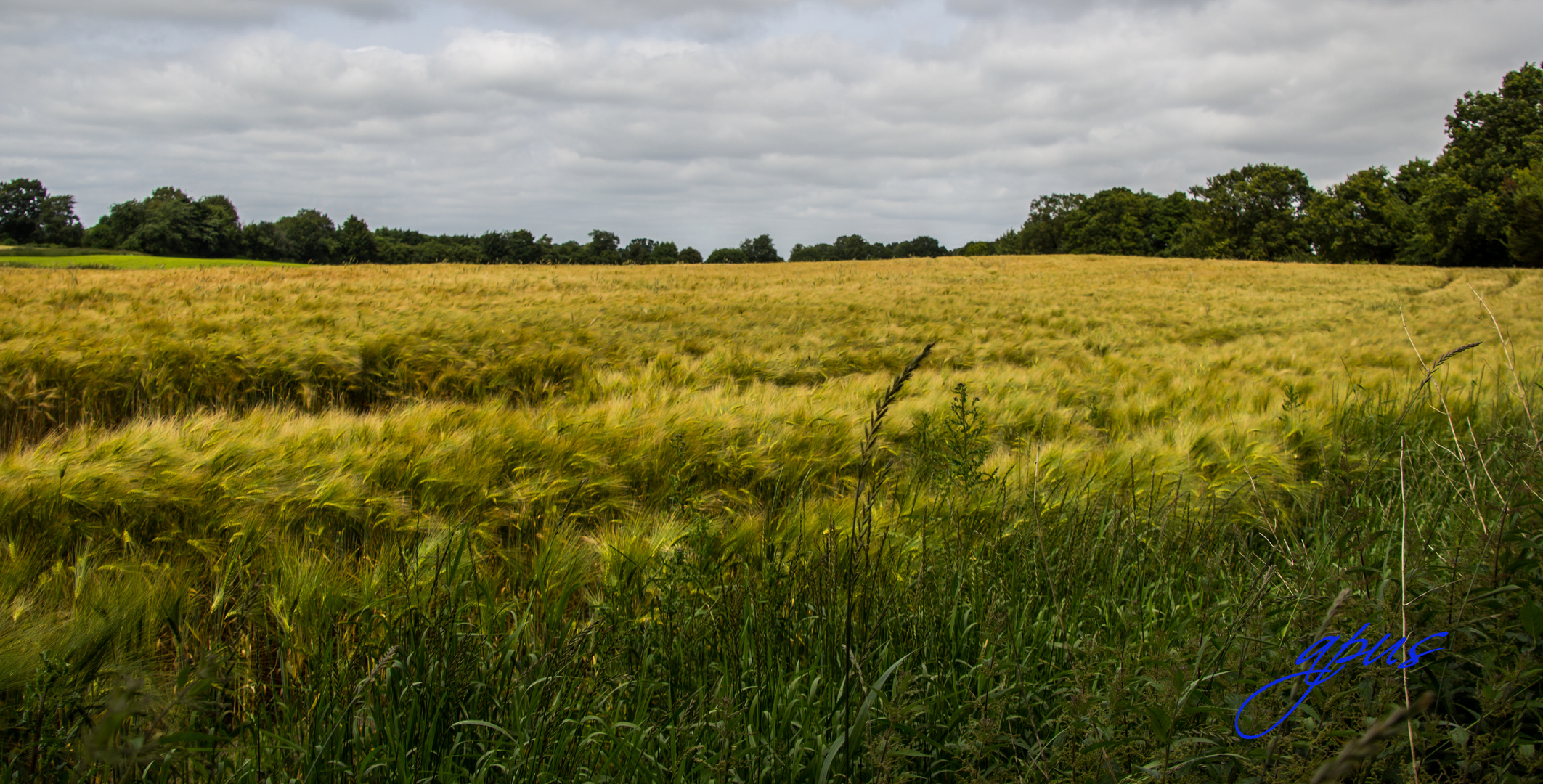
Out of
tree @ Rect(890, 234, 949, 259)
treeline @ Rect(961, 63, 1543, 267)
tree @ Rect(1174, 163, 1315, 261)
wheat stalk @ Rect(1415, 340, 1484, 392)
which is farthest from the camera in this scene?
tree @ Rect(890, 234, 949, 259)

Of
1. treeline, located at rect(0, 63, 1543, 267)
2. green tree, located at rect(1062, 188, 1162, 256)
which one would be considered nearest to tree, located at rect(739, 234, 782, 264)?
treeline, located at rect(0, 63, 1543, 267)

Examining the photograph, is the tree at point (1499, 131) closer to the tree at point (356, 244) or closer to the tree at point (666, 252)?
the tree at point (666, 252)

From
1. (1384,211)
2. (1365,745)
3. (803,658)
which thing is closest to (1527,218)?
(1384,211)

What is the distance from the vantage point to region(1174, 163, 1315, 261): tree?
2234 inches

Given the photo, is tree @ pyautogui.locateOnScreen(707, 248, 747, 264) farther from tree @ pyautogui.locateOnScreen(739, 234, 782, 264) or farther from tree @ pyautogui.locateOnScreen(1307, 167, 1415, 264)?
tree @ pyautogui.locateOnScreen(1307, 167, 1415, 264)

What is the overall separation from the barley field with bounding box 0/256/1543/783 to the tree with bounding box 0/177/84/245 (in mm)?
76417

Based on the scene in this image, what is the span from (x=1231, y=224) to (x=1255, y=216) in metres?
1.76

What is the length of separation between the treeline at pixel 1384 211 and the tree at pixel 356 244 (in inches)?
2665

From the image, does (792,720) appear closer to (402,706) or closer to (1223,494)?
(402,706)

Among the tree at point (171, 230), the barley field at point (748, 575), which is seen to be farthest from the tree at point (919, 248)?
the barley field at point (748, 575)

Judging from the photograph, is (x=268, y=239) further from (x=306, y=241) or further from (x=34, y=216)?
(x=34, y=216)

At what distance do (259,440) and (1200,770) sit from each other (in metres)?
3.90

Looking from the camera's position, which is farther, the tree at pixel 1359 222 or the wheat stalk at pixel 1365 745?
the tree at pixel 1359 222

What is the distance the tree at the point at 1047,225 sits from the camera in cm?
8344
